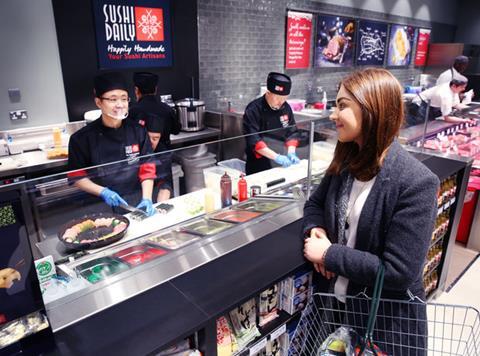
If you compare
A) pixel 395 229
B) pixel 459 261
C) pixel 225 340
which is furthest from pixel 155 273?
pixel 459 261

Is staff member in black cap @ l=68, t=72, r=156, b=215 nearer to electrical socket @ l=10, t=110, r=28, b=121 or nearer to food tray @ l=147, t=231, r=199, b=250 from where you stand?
food tray @ l=147, t=231, r=199, b=250

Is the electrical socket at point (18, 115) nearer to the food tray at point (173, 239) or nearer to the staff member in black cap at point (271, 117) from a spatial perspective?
the staff member in black cap at point (271, 117)

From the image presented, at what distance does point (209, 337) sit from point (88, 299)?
1.35 feet

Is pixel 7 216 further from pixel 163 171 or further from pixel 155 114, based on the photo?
pixel 155 114

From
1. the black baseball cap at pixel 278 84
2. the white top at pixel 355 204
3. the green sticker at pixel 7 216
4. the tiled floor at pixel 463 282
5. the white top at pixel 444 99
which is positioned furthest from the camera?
the white top at pixel 444 99

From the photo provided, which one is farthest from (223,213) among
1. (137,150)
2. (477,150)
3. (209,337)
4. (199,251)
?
(477,150)

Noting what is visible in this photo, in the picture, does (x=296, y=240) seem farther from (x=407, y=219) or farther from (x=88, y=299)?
(x=88, y=299)

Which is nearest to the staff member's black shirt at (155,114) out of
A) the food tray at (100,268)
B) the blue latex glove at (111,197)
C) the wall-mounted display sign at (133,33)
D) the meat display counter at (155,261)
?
the wall-mounted display sign at (133,33)

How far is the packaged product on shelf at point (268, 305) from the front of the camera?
137 centimetres

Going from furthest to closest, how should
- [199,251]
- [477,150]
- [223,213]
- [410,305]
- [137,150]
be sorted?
[477,150] < [137,150] < [223,213] < [199,251] < [410,305]

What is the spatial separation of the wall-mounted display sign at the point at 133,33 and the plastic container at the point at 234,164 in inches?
96.2

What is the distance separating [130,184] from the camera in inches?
65.7

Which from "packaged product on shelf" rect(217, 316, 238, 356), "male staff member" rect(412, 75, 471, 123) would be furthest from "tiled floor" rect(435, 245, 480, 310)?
"packaged product on shelf" rect(217, 316, 238, 356)

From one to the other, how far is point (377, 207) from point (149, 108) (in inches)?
104
